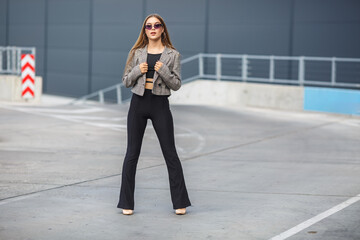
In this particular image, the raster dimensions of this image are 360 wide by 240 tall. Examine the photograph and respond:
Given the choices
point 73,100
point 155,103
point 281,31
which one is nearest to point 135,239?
point 155,103

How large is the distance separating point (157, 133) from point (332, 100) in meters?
12.2

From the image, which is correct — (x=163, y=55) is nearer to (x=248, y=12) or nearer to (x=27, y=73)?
(x=27, y=73)

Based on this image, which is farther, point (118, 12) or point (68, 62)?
point (68, 62)

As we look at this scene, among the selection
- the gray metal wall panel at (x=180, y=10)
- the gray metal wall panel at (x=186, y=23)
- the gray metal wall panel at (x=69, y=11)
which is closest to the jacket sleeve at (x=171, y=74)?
the gray metal wall panel at (x=186, y=23)

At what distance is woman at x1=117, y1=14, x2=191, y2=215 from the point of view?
21.5ft

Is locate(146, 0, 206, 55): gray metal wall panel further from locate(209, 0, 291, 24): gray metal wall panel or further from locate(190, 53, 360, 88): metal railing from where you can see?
locate(190, 53, 360, 88): metal railing

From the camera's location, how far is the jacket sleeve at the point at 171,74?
6465 millimetres

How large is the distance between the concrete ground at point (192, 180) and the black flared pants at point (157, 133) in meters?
0.20

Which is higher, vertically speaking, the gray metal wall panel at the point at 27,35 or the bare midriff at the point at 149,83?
the gray metal wall panel at the point at 27,35

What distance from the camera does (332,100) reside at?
59.5ft

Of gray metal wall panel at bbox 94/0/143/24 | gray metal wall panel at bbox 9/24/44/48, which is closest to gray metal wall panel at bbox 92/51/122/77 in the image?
gray metal wall panel at bbox 94/0/143/24

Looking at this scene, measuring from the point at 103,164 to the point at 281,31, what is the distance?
14.2 m

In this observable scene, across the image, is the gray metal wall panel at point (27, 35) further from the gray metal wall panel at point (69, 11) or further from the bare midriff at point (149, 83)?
the bare midriff at point (149, 83)

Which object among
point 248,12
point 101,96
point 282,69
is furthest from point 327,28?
point 101,96
